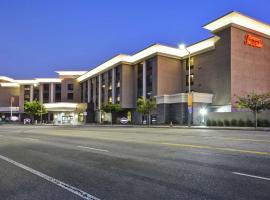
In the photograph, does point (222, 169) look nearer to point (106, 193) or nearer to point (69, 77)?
point (106, 193)

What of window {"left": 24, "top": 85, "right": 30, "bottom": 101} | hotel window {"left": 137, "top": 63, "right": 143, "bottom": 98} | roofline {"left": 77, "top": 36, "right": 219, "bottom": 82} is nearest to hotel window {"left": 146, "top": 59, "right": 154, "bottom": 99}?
roofline {"left": 77, "top": 36, "right": 219, "bottom": 82}

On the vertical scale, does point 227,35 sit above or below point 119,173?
above

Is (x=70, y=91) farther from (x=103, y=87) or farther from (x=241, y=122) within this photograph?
(x=241, y=122)

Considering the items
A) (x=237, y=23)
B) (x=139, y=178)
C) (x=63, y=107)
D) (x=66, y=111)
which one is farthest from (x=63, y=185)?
(x=66, y=111)

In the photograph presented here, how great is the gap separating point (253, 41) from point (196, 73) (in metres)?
12.7

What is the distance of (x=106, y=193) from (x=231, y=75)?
162 ft

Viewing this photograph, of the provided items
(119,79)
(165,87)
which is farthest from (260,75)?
(119,79)

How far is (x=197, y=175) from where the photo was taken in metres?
7.02

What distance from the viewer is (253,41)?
55062 mm

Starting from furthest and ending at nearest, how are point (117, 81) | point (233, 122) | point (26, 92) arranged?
point (26, 92) < point (117, 81) < point (233, 122)

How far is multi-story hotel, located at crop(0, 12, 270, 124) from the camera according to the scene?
173ft

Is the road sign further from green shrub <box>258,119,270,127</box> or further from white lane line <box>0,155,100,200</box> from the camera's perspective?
white lane line <box>0,155,100,200</box>

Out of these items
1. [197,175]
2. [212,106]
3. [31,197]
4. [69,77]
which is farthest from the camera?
[69,77]

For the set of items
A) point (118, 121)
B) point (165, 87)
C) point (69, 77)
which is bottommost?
point (118, 121)
